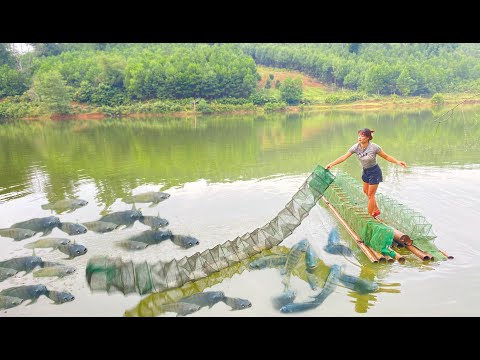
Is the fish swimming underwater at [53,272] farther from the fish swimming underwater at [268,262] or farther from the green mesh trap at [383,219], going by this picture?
the green mesh trap at [383,219]

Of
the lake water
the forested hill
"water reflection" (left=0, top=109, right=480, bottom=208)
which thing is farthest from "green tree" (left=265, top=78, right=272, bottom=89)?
the lake water

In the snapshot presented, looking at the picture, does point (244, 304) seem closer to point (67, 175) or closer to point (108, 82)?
point (67, 175)

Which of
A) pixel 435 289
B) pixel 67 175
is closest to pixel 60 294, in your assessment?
pixel 435 289

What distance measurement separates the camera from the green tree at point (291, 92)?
68.4m

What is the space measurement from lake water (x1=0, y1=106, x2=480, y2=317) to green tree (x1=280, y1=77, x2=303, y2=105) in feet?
136

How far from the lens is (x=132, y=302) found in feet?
22.9

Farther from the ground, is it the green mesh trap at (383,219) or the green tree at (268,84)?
the green tree at (268,84)

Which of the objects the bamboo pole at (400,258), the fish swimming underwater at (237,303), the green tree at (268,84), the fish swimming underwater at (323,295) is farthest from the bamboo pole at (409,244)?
the green tree at (268,84)

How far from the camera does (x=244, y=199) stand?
12.6 m

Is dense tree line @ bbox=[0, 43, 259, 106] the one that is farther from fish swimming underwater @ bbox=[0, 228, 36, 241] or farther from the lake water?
fish swimming underwater @ bbox=[0, 228, 36, 241]

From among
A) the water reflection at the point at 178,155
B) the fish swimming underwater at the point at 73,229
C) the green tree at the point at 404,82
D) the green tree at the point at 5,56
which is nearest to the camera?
the fish swimming underwater at the point at 73,229

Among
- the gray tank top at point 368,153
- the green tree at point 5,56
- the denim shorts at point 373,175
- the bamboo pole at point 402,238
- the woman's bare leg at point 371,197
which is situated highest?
the green tree at point 5,56

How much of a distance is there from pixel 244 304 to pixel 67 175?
13214 millimetres

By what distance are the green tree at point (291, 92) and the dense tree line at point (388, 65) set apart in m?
17.6
